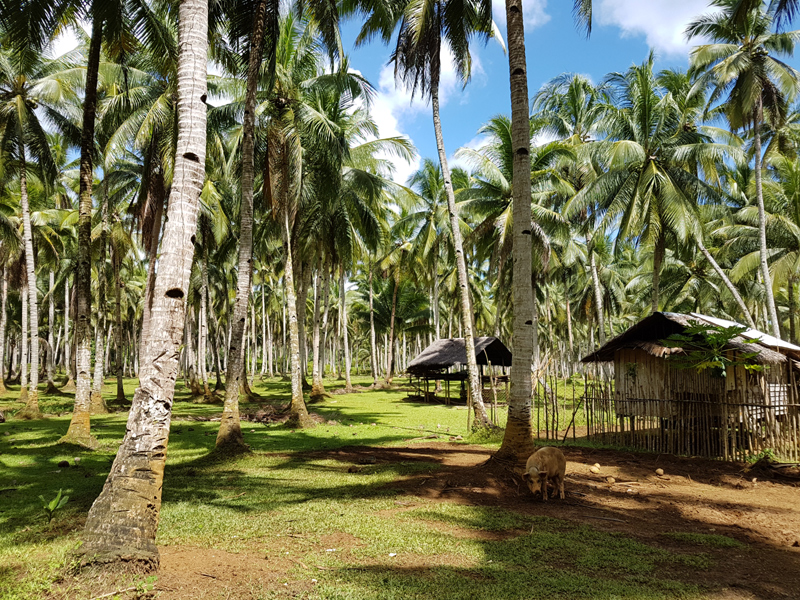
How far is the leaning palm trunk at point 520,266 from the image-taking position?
28.7 ft

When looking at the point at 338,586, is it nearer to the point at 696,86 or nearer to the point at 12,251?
the point at 696,86

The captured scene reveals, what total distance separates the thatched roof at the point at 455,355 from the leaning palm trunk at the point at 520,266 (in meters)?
14.8

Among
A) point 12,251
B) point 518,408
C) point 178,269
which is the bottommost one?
point 518,408

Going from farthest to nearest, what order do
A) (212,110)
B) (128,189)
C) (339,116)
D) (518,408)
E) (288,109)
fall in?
(128,189) < (339,116) < (212,110) < (288,109) < (518,408)

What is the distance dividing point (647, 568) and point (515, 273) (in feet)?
16.6

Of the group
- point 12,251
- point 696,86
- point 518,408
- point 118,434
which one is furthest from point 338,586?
point 12,251

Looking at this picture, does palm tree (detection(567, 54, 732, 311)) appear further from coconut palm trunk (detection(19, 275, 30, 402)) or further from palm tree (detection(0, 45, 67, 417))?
coconut palm trunk (detection(19, 275, 30, 402))

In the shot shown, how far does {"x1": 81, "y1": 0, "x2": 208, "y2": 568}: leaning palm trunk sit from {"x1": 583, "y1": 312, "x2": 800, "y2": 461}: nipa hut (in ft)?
33.3

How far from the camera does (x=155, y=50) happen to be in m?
12.4

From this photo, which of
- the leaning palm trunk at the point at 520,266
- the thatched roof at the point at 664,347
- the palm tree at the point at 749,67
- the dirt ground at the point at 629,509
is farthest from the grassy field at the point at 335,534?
the palm tree at the point at 749,67

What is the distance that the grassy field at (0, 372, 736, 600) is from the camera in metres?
4.36

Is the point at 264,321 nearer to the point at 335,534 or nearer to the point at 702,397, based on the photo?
the point at 702,397

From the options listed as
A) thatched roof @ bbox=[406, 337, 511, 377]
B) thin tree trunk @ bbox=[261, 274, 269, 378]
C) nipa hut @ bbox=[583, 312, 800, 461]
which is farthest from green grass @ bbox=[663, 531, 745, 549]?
thin tree trunk @ bbox=[261, 274, 269, 378]

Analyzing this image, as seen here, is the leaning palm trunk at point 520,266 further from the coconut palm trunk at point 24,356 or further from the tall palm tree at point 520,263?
the coconut palm trunk at point 24,356
